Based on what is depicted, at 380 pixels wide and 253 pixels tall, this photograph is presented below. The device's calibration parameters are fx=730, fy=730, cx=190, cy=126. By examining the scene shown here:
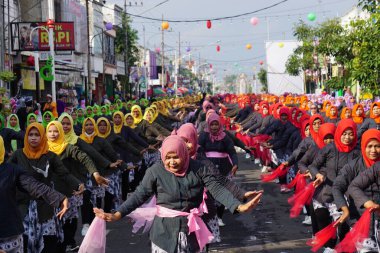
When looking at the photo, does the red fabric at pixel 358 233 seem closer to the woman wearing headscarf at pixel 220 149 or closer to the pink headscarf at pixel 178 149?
the pink headscarf at pixel 178 149

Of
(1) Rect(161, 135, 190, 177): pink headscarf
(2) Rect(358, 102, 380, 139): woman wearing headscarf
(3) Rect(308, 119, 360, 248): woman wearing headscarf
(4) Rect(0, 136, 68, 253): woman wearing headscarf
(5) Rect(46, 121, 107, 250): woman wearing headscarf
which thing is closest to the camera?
(1) Rect(161, 135, 190, 177): pink headscarf

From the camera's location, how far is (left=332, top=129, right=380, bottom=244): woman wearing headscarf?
677cm

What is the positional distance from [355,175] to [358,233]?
66 centimetres

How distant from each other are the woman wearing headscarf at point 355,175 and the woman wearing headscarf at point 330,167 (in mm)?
1078

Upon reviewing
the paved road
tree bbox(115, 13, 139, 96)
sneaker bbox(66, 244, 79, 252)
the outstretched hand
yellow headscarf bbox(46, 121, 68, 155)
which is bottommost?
the paved road

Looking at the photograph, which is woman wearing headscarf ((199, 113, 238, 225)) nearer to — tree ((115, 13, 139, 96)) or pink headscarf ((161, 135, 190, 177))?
pink headscarf ((161, 135, 190, 177))

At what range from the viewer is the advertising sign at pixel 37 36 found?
3108cm

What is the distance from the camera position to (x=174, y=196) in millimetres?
6059

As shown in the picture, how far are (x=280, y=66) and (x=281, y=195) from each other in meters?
58.3

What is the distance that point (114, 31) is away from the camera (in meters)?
64.9

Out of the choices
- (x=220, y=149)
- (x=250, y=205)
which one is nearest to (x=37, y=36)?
(x=220, y=149)

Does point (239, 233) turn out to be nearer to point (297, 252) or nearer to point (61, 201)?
point (297, 252)

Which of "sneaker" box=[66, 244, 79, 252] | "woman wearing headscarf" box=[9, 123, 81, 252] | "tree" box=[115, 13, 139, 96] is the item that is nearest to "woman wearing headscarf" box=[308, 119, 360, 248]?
"woman wearing headscarf" box=[9, 123, 81, 252]

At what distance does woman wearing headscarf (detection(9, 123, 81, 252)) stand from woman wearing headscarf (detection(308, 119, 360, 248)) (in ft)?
9.85
